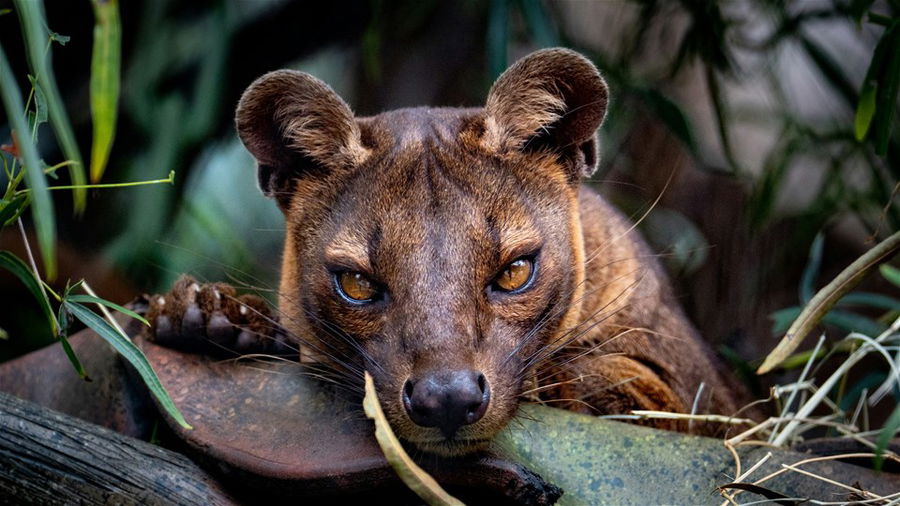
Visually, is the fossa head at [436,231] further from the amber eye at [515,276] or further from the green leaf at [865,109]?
the green leaf at [865,109]

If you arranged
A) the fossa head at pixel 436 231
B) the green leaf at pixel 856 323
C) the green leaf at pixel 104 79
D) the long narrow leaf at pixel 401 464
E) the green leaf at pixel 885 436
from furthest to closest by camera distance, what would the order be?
the green leaf at pixel 856 323 < the green leaf at pixel 885 436 < the fossa head at pixel 436 231 < the long narrow leaf at pixel 401 464 < the green leaf at pixel 104 79

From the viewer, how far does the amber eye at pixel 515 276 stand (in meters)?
2.42

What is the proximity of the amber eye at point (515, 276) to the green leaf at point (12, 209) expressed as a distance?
3.54 feet

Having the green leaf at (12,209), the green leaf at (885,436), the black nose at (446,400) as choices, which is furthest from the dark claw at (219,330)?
the green leaf at (885,436)

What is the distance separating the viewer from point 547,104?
2695 millimetres

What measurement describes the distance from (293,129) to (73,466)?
3.60 feet

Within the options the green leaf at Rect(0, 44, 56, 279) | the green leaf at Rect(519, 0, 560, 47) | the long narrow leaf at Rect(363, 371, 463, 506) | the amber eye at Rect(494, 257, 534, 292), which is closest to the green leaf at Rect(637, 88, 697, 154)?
the green leaf at Rect(519, 0, 560, 47)

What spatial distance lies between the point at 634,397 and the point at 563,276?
0.55 metres

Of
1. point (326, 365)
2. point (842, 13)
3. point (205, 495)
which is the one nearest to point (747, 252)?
point (842, 13)

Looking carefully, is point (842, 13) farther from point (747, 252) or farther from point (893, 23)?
point (747, 252)

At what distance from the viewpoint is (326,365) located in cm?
259

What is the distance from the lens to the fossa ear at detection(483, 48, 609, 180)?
2625mm

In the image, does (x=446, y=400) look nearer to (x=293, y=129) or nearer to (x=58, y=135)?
(x=58, y=135)

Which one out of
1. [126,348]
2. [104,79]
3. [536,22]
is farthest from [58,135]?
[536,22]
